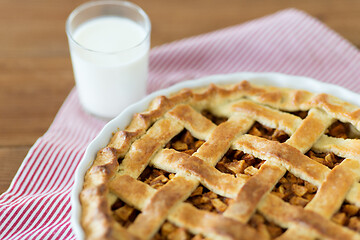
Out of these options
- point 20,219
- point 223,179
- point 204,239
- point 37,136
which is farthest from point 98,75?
point 204,239

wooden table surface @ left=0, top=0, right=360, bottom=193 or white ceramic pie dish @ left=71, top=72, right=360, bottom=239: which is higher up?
white ceramic pie dish @ left=71, top=72, right=360, bottom=239

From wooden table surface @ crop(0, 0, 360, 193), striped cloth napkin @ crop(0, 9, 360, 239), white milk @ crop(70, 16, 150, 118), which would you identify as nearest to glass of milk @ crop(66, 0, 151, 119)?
white milk @ crop(70, 16, 150, 118)

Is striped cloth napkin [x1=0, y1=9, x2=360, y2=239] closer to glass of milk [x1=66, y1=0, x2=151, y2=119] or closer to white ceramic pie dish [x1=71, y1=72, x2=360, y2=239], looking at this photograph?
glass of milk [x1=66, y1=0, x2=151, y2=119]

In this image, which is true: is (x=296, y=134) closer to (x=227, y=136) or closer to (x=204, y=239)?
(x=227, y=136)

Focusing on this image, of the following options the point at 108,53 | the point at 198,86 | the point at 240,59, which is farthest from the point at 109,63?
the point at 240,59

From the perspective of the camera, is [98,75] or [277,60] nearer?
[98,75]

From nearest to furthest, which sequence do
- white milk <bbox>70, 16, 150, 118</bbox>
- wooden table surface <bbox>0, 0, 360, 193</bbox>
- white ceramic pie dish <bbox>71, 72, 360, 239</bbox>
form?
white ceramic pie dish <bbox>71, 72, 360, 239</bbox>
white milk <bbox>70, 16, 150, 118</bbox>
wooden table surface <bbox>0, 0, 360, 193</bbox>
